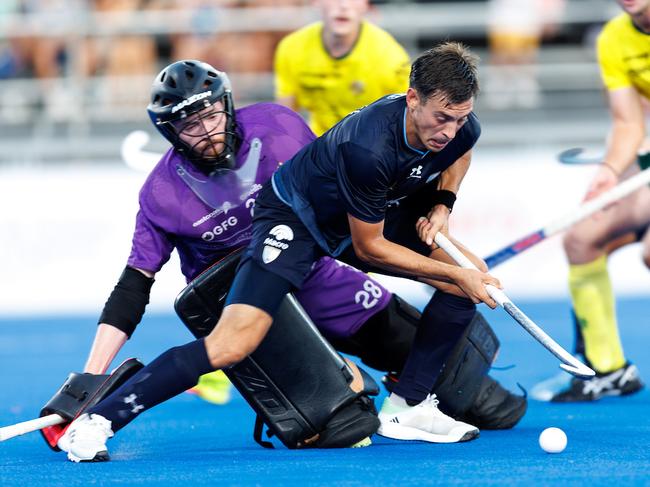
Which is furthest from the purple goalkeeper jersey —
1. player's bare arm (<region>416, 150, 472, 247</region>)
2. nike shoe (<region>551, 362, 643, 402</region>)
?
nike shoe (<region>551, 362, 643, 402</region>)

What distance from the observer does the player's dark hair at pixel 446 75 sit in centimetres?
397

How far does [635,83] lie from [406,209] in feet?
5.27

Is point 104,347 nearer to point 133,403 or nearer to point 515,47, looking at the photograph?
point 133,403

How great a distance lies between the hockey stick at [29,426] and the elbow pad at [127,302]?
422mm

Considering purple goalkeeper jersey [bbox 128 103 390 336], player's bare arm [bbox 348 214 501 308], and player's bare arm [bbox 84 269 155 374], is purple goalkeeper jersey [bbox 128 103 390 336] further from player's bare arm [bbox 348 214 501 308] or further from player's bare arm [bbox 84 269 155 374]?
player's bare arm [bbox 348 214 501 308]

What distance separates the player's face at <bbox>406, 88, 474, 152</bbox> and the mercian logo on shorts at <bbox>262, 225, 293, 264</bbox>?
0.54 meters

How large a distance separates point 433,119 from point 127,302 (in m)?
1.33

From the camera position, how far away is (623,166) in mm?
5457

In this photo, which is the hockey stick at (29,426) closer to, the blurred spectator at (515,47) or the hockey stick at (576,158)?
the hockey stick at (576,158)

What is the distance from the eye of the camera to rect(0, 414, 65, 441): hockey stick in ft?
13.4

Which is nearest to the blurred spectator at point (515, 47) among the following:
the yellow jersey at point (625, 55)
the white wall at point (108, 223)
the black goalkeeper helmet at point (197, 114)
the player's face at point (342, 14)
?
the white wall at point (108, 223)

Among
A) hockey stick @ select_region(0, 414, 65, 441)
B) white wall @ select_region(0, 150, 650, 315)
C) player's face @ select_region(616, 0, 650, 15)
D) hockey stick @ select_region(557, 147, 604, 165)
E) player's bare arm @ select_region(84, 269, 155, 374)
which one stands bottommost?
white wall @ select_region(0, 150, 650, 315)

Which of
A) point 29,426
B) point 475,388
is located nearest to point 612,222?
point 475,388

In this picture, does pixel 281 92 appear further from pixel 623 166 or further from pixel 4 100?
pixel 4 100
